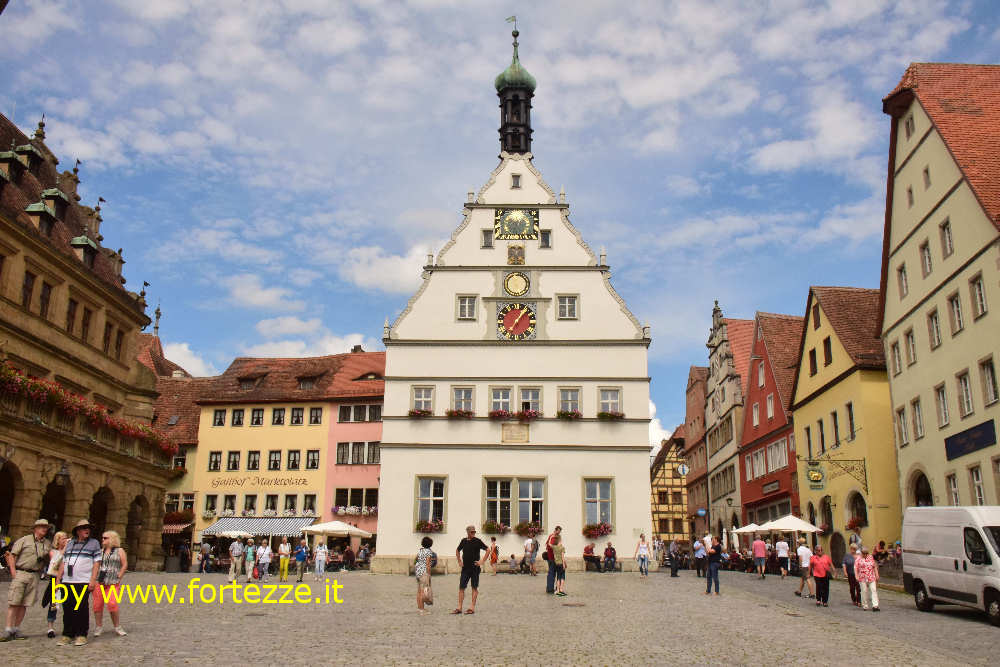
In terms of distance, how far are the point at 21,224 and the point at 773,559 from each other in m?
29.7

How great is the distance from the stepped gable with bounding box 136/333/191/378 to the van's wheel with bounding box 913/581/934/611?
52.9 meters

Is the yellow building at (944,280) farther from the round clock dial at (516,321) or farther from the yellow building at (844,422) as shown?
the round clock dial at (516,321)

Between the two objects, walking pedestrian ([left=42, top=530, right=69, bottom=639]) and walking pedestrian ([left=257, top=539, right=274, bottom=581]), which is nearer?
walking pedestrian ([left=42, top=530, right=69, bottom=639])

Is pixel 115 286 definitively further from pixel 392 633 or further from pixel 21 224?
pixel 392 633

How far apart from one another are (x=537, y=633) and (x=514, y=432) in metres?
22.3

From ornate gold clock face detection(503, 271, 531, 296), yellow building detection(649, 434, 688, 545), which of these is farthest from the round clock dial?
yellow building detection(649, 434, 688, 545)

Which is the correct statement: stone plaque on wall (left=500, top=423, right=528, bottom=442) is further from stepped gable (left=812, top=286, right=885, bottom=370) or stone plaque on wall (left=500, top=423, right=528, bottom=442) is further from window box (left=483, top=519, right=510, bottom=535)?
stepped gable (left=812, top=286, right=885, bottom=370)

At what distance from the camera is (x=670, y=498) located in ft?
254

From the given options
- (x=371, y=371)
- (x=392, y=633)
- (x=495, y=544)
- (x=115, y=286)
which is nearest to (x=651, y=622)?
(x=392, y=633)

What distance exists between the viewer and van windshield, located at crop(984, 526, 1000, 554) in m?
17.9

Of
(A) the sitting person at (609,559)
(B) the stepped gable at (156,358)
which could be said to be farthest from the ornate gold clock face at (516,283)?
(B) the stepped gable at (156,358)

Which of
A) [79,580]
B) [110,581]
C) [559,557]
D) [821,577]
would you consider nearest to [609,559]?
[559,557]

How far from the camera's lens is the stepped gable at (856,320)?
3422 cm

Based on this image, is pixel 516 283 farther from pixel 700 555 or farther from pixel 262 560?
pixel 262 560
